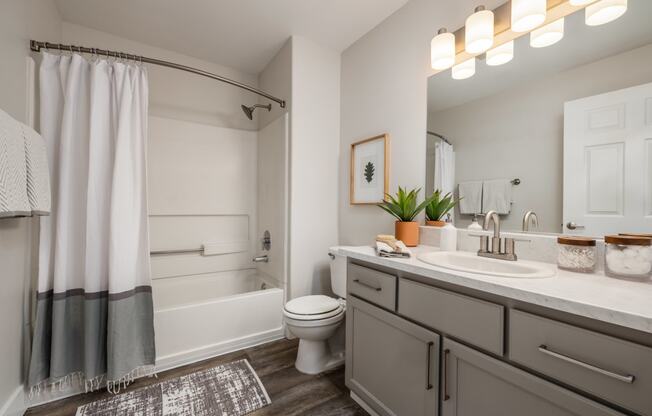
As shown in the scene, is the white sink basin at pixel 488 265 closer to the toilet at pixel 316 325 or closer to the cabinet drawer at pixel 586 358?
the cabinet drawer at pixel 586 358

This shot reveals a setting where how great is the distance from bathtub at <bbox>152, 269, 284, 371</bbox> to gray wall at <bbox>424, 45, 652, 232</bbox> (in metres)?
1.60

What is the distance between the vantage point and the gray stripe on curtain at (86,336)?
55.2 inches

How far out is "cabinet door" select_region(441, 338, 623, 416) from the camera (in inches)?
27.6

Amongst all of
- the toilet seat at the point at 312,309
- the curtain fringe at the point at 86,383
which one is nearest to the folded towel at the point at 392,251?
the toilet seat at the point at 312,309

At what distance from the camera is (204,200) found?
254cm

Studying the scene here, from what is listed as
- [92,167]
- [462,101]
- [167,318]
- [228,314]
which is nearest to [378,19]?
[462,101]

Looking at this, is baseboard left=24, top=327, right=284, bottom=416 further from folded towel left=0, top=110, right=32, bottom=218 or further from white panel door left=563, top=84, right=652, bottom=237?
white panel door left=563, top=84, right=652, bottom=237

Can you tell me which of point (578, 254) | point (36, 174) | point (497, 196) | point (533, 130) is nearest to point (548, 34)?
point (533, 130)

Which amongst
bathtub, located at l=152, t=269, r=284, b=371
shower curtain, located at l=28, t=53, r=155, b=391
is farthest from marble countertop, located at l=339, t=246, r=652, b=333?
shower curtain, located at l=28, t=53, r=155, b=391

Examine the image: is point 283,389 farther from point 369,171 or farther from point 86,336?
point 369,171

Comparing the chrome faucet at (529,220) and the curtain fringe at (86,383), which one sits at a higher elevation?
the chrome faucet at (529,220)

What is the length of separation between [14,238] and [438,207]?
221cm

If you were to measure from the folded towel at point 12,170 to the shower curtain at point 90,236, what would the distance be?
1.30 ft

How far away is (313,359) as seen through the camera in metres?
1.74
